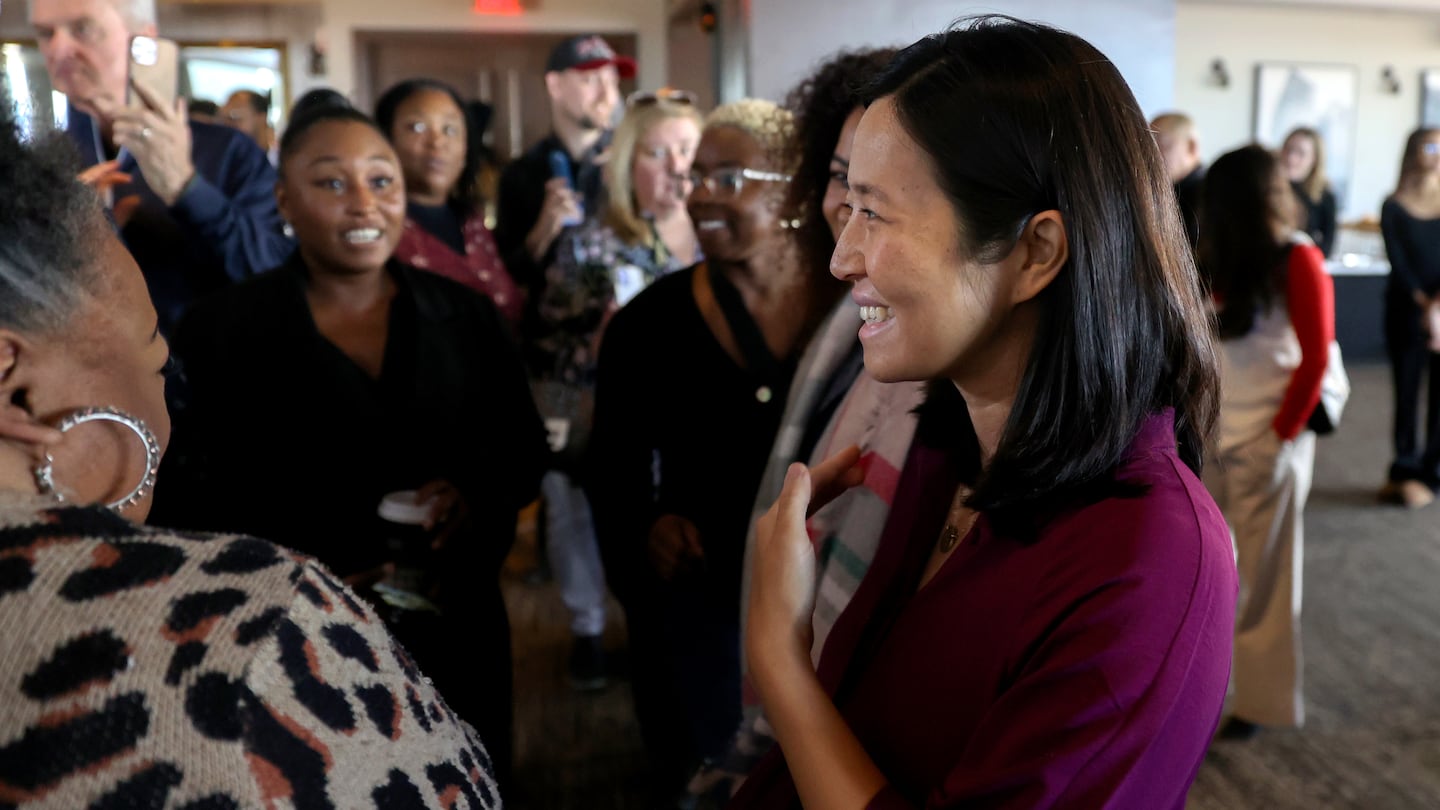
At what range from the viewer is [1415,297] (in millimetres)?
5016

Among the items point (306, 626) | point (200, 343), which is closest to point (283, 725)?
point (306, 626)

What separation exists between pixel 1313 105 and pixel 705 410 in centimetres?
1042

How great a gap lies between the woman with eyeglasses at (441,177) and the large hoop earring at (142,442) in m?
2.00

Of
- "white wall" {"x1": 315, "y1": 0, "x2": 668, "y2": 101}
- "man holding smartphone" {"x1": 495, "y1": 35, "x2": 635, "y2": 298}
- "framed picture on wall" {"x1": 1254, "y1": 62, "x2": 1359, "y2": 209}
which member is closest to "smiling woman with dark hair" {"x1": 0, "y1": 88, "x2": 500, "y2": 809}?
"man holding smartphone" {"x1": 495, "y1": 35, "x2": 635, "y2": 298}

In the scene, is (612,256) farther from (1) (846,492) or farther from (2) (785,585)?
(2) (785,585)

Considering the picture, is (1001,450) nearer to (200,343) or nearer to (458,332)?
(458,332)

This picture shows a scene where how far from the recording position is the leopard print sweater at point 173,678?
59cm

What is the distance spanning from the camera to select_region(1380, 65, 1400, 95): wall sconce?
10141mm

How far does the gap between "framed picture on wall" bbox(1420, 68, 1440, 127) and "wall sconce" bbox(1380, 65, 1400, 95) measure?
0.26 meters

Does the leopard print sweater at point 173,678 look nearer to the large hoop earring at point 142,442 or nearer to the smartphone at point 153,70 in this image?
the large hoop earring at point 142,442

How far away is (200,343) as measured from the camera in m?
1.81

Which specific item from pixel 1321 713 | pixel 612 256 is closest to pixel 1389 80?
pixel 1321 713

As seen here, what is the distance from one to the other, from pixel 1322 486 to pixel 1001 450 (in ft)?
16.7

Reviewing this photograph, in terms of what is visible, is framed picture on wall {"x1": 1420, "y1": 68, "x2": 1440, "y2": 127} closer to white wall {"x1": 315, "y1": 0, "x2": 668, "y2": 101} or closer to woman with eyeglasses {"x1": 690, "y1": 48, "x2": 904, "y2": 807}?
white wall {"x1": 315, "y1": 0, "x2": 668, "y2": 101}
